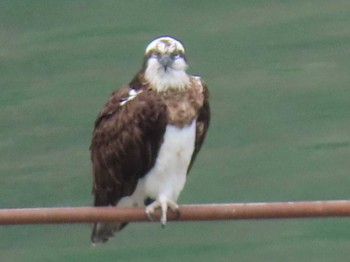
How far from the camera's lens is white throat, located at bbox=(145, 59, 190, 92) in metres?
5.00

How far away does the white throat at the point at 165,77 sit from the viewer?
500 cm

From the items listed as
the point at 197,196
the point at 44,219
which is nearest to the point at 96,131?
the point at 44,219

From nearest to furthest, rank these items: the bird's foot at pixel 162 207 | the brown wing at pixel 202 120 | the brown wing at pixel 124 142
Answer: the bird's foot at pixel 162 207 < the brown wing at pixel 124 142 < the brown wing at pixel 202 120

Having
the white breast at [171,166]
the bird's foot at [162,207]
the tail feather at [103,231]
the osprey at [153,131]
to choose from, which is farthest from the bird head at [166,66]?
the tail feather at [103,231]

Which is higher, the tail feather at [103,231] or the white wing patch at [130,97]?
the white wing patch at [130,97]

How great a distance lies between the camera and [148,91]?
16.4ft

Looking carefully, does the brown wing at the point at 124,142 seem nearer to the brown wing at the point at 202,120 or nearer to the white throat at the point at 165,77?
the white throat at the point at 165,77

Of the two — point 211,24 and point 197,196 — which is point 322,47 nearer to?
point 211,24

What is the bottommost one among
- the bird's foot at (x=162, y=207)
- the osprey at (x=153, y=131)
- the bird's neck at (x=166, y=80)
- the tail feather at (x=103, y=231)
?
the tail feather at (x=103, y=231)

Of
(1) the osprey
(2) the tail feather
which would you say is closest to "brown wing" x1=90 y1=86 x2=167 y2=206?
(1) the osprey

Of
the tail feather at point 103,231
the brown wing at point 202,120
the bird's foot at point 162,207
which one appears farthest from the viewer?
the tail feather at point 103,231

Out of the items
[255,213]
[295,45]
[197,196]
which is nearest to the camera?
[255,213]

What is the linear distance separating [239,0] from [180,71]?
121 inches

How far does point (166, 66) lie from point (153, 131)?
23 centimetres
